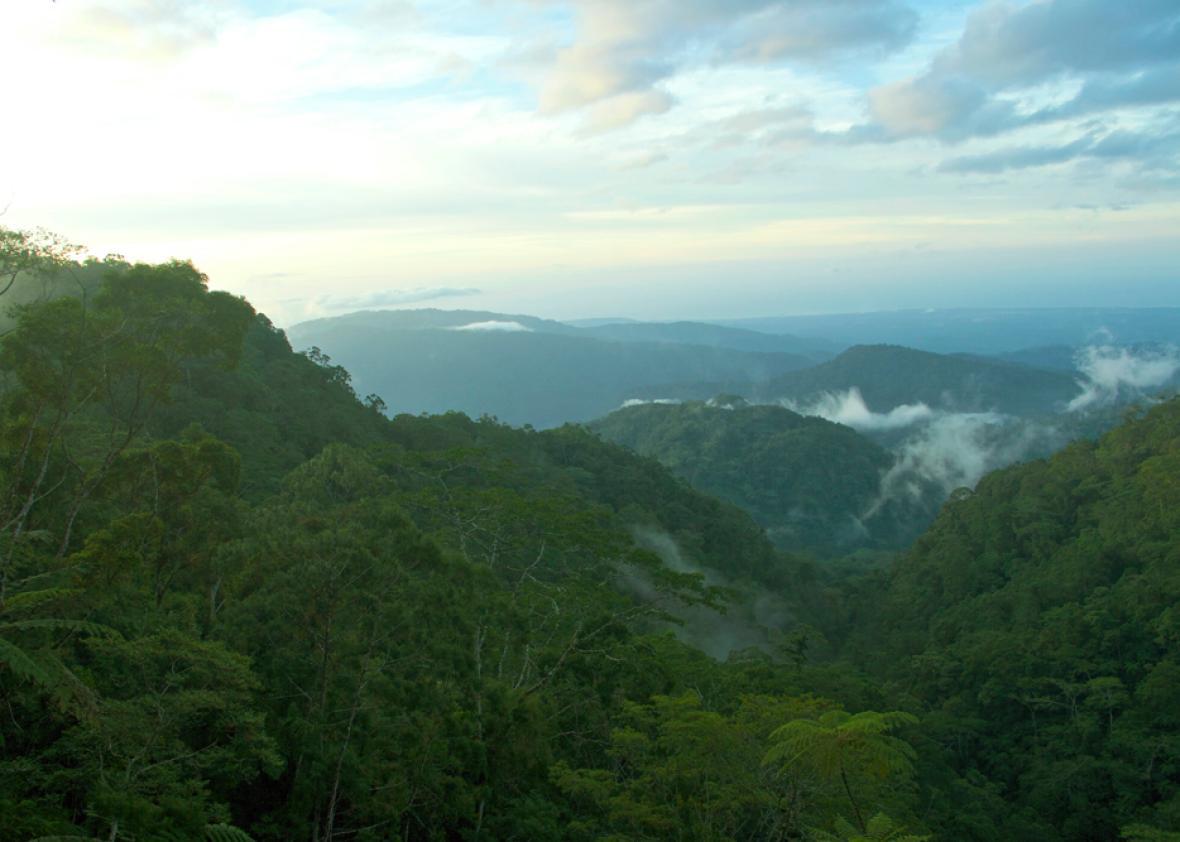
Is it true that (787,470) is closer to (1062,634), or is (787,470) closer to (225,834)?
(1062,634)

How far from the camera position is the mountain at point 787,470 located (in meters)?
106

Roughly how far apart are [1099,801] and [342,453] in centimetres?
2792

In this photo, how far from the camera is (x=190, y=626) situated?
32.1 feet

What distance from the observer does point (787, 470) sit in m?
109

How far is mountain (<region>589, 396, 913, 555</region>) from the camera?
105812 mm

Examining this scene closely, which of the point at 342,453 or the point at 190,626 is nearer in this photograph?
the point at 190,626

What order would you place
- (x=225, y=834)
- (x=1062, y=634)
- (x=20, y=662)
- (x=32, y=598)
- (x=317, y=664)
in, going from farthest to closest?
1. (x=1062, y=634)
2. (x=317, y=664)
3. (x=32, y=598)
4. (x=225, y=834)
5. (x=20, y=662)

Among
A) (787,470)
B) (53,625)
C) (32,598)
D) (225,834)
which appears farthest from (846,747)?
(787,470)

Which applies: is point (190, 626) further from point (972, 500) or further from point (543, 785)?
point (972, 500)

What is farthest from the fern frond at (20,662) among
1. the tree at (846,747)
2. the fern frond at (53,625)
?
the tree at (846,747)

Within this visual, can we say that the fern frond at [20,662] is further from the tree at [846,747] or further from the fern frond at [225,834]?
the tree at [846,747]

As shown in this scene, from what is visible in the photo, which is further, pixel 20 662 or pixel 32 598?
pixel 32 598

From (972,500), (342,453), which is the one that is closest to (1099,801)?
(342,453)

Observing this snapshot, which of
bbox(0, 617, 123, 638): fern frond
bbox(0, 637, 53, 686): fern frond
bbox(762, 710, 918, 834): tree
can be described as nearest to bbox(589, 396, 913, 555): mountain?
bbox(762, 710, 918, 834): tree
